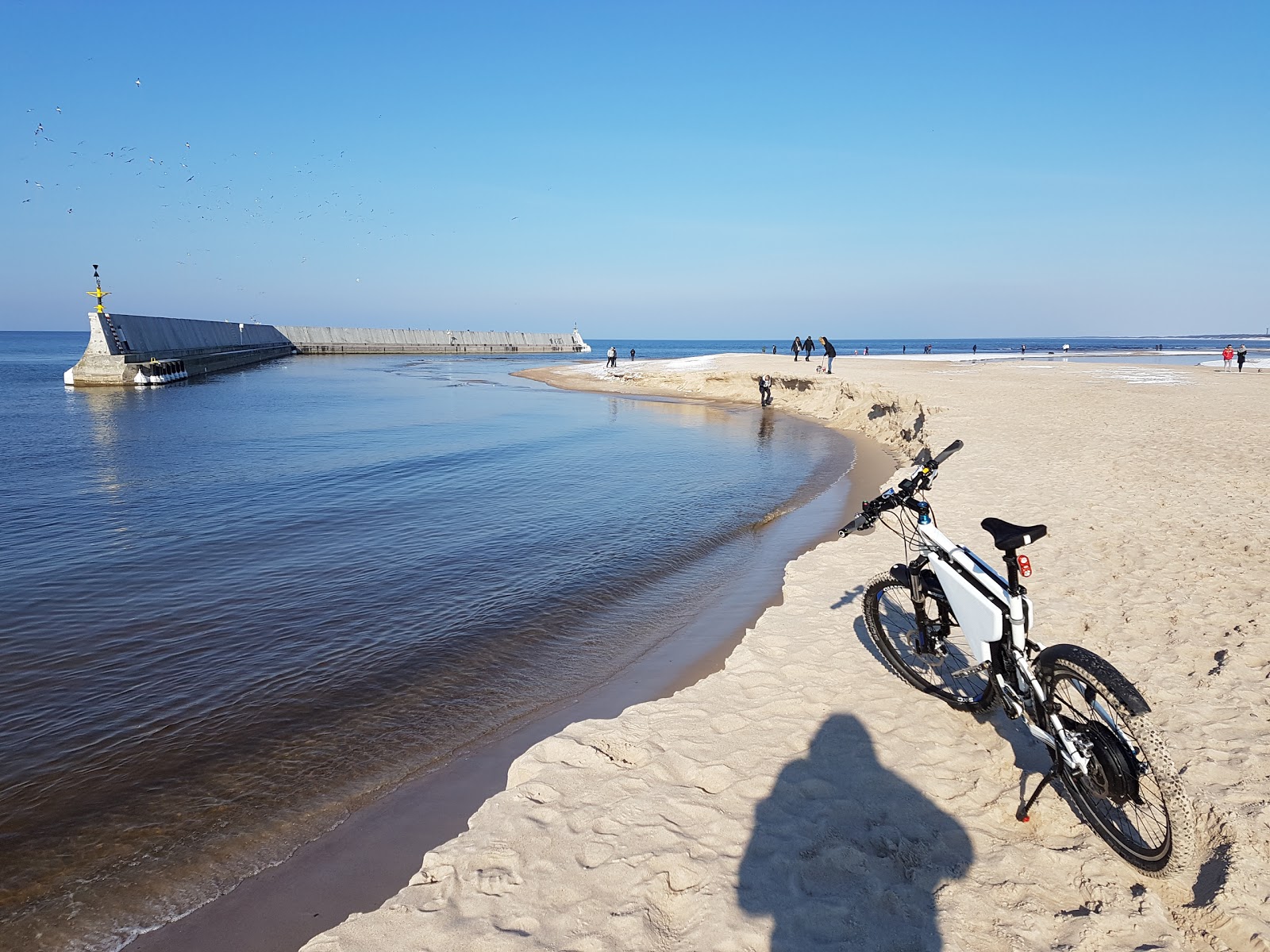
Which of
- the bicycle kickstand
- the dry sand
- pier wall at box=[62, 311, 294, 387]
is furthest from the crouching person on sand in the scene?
pier wall at box=[62, 311, 294, 387]

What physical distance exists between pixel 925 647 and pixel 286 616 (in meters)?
6.86

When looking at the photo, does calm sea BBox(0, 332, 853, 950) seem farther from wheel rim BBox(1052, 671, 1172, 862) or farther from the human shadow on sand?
wheel rim BBox(1052, 671, 1172, 862)

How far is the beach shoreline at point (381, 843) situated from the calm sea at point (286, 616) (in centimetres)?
17

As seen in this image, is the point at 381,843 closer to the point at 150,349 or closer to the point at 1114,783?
the point at 1114,783

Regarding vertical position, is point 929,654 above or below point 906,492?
below

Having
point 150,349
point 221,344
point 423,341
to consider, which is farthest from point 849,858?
point 423,341

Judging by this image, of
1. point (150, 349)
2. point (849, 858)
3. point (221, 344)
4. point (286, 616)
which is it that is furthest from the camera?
point (221, 344)

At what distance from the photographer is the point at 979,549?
8.87 m

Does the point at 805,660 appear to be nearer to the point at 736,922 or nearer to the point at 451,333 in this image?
the point at 736,922

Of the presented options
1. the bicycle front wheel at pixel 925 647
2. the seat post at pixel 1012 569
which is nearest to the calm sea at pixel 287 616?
the bicycle front wheel at pixel 925 647

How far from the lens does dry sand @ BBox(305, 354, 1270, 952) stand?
10.6 feet

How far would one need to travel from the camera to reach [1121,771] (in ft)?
11.2

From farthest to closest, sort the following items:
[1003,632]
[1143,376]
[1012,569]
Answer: [1143,376]
[1003,632]
[1012,569]

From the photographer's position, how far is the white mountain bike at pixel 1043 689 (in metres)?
3.33
